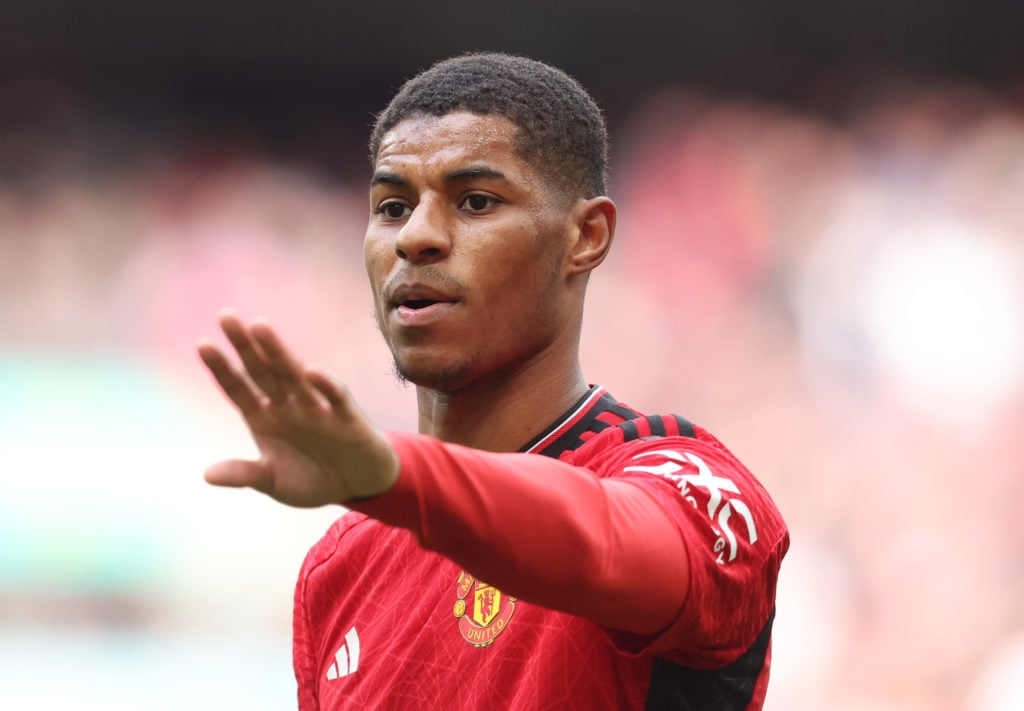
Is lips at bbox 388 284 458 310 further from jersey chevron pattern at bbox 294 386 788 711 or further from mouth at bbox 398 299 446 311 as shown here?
jersey chevron pattern at bbox 294 386 788 711

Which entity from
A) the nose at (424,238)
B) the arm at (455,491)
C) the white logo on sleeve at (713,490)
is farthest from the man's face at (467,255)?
the arm at (455,491)

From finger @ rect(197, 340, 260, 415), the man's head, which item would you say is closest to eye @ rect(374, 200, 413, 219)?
the man's head

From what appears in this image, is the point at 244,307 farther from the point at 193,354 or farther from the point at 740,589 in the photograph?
the point at 740,589

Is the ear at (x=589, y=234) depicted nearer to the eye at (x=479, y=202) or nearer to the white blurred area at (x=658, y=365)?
the eye at (x=479, y=202)

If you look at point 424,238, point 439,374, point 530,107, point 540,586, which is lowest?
point 540,586

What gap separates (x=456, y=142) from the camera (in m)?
2.48

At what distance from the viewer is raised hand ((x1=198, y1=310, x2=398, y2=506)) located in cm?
150

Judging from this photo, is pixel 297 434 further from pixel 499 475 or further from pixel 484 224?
pixel 484 224

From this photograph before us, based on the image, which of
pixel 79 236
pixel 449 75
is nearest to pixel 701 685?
pixel 449 75

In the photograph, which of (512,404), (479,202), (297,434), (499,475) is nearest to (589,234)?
(479,202)

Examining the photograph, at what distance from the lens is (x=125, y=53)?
764 cm

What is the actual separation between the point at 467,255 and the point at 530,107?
14.1 inches

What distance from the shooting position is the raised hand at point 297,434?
1.50m

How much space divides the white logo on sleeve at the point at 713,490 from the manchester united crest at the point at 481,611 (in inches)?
14.4
